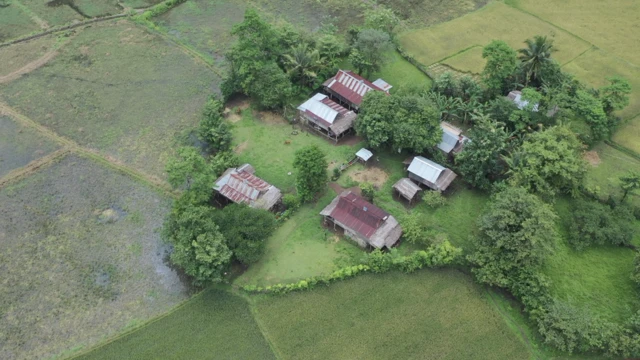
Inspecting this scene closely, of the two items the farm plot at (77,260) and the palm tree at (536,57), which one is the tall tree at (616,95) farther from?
the farm plot at (77,260)

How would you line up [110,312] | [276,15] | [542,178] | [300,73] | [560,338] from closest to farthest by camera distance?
[560,338] < [110,312] < [542,178] < [300,73] < [276,15]

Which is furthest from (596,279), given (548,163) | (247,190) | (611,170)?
(247,190)

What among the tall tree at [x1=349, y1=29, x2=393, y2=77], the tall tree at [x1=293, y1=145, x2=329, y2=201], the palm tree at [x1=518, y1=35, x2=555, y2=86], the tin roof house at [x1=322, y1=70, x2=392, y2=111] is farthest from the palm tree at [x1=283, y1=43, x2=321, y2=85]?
the palm tree at [x1=518, y1=35, x2=555, y2=86]

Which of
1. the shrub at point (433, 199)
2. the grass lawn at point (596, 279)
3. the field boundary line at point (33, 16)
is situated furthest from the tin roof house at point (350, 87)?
the field boundary line at point (33, 16)

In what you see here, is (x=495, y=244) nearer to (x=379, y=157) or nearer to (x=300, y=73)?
(x=379, y=157)

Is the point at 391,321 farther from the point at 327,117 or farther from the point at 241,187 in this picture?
the point at 327,117

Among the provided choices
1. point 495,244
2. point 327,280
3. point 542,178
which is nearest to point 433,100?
point 542,178
